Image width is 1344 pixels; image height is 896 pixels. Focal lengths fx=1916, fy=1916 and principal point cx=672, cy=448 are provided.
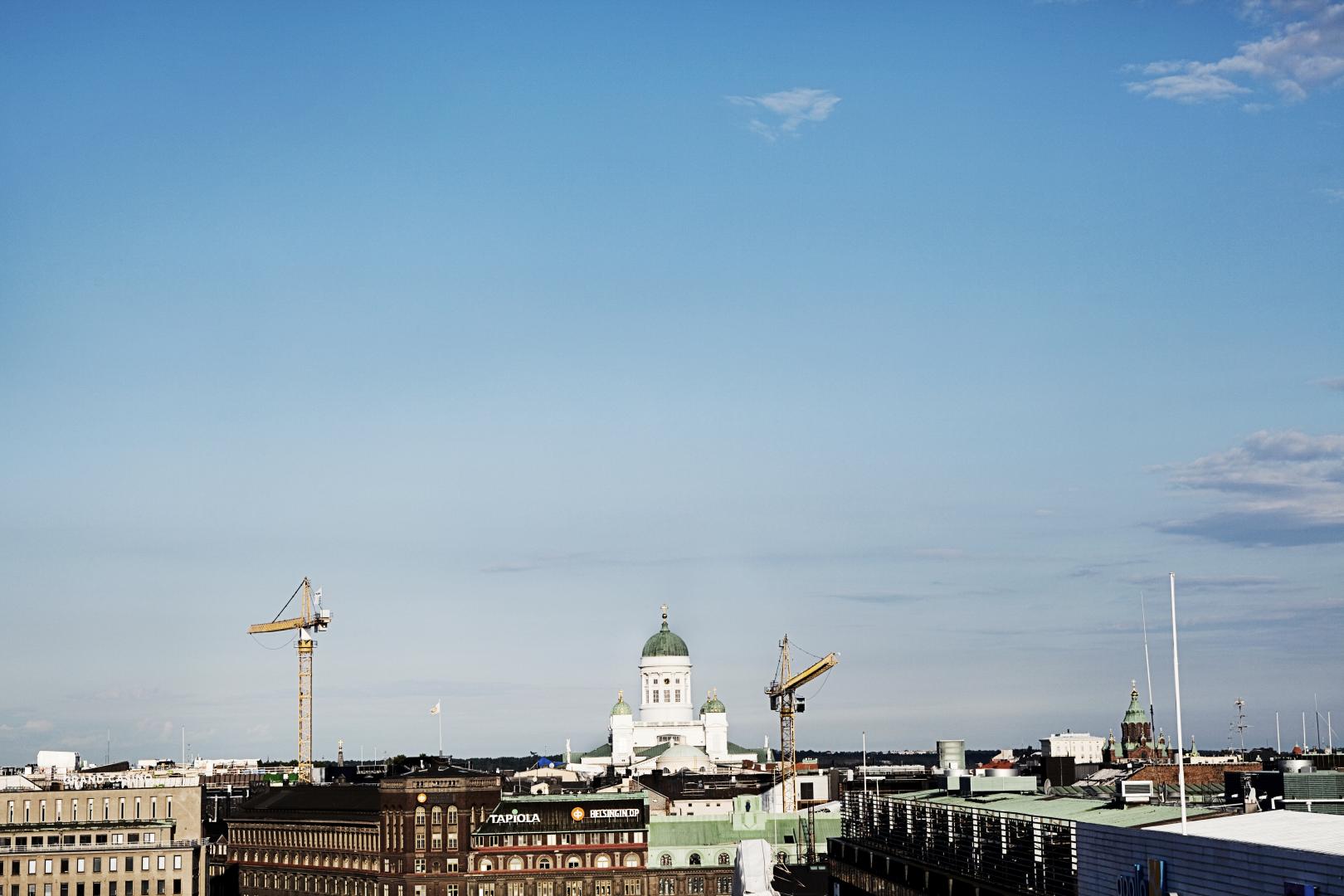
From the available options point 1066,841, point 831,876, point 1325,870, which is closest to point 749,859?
point 1325,870

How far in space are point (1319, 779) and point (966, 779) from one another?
5183 centimetres

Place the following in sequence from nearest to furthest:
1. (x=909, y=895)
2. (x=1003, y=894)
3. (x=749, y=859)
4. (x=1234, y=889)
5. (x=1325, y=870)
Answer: (x=749, y=859)
(x=1325, y=870)
(x=1234, y=889)
(x=1003, y=894)
(x=909, y=895)

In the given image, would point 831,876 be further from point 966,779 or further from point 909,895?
point 909,895

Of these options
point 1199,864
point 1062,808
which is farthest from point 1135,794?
point 1199,864

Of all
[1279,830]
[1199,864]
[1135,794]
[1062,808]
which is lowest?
[1062,808]

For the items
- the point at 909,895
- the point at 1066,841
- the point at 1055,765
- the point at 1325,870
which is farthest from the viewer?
the point at 1055,765

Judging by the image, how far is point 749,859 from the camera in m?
64.2

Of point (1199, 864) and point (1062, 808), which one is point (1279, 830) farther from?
point (1062, 808)

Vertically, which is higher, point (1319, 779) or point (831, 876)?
point (1319, 779)

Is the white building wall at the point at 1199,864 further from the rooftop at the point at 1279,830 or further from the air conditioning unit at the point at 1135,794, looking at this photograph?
the air conditioning unit at the point at 1135,794

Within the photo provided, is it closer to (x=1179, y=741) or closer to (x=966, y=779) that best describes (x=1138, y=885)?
(x=1179, y=741)

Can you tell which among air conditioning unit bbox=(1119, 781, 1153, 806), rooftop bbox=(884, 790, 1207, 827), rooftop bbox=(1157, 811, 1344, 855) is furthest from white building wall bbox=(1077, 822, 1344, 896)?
air conditioning unit bbox=(1119, 781, 1153, 806)

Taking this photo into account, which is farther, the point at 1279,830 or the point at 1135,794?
the point at 1135,794

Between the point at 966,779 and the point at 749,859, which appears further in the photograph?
the point at 966,779
